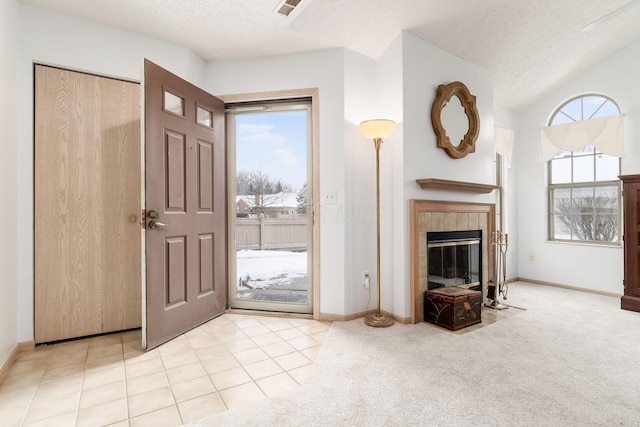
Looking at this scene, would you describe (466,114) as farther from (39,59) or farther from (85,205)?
(39,59)

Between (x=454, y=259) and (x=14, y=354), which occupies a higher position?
(x=454, y=259)

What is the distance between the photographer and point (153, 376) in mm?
1927

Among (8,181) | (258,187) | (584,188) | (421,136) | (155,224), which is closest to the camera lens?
(8,181)

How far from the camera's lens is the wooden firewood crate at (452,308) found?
2699mm

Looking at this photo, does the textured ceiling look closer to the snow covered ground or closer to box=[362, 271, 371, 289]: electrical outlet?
the snow covered ground

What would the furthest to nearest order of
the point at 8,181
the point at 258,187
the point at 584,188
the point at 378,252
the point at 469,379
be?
the point at 584,188
the point at 258,187
the point at 378,252
the point at 8,181
the point at 469,379

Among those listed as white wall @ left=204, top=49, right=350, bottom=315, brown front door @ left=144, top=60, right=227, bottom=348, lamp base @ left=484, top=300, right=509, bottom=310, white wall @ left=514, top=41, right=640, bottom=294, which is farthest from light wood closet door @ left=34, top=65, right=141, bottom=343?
white wall @ left=514, top=41, right=640, bottom=294

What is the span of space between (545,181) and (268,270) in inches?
159

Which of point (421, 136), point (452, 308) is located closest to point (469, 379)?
point (452, 308)

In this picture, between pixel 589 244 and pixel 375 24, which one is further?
pixel 589 244

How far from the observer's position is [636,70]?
11.9 feet

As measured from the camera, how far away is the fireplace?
3.06 m

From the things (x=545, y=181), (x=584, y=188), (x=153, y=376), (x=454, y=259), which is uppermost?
(x=545, y=181)

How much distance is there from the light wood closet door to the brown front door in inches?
16.4
